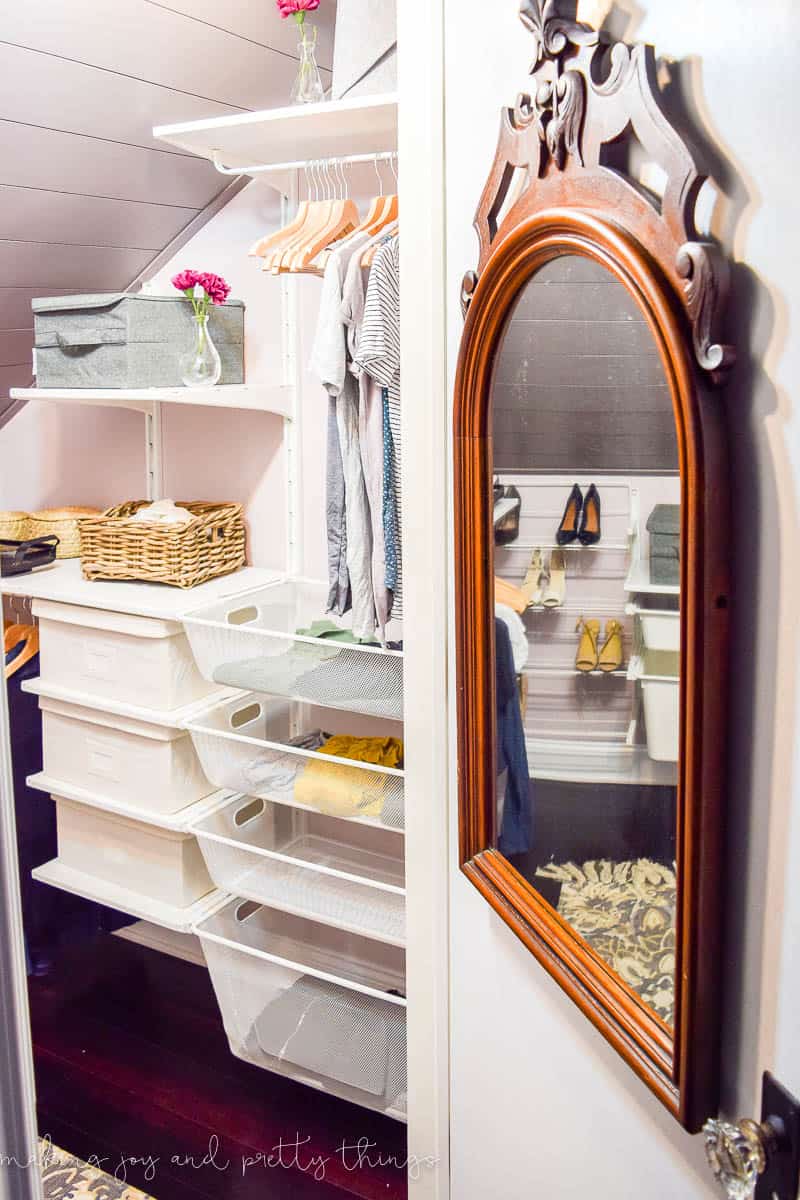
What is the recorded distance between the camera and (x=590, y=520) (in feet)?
2.64

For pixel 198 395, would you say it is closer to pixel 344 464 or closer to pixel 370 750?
pixel 344 464

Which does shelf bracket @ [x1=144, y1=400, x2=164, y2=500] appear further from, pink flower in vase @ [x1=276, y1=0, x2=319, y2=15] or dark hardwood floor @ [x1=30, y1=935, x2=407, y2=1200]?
dark hardwood floor @ [x1=30, y1=935, x2=407, y2=1200]

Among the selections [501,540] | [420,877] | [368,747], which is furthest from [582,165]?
[368,747]

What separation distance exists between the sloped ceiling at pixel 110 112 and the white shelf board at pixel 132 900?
4.15ft

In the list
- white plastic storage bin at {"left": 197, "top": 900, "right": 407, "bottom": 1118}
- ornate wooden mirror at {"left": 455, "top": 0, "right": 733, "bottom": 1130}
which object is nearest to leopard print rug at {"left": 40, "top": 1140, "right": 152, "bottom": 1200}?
white plastic storage bin at {"left": 197, "top": 900, "right": 407, "bottom": 1118}

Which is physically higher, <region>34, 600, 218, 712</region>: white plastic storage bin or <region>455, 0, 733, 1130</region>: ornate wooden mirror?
<region>455, 0, 733, 1130</region>: ornate wooden mirror

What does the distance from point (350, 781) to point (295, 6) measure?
1.31m

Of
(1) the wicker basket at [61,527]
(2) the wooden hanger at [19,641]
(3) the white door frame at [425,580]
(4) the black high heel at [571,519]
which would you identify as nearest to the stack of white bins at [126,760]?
(2) the wooden hanger at [19,641]

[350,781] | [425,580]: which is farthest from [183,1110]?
[425,580]

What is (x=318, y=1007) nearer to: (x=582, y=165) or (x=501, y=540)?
(x=501, y=540)

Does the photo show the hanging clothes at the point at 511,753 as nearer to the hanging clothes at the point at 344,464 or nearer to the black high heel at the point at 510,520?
the black high heel at the point at 510,520

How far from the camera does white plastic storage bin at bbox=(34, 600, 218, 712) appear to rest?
1.95 meters

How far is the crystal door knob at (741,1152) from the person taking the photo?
0.60 meters

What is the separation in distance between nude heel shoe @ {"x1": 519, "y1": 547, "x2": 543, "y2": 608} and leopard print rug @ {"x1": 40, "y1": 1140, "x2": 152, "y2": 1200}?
146 cm
